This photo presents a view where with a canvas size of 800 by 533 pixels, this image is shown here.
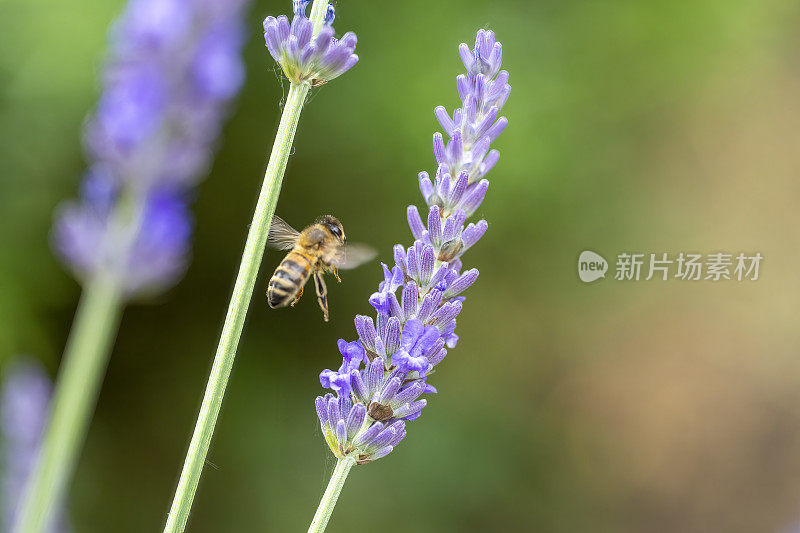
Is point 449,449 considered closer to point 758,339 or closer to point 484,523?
point 484,523

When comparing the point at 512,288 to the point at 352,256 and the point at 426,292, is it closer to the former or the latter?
the point at 352,256

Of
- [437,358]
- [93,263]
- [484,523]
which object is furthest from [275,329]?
[437,358]

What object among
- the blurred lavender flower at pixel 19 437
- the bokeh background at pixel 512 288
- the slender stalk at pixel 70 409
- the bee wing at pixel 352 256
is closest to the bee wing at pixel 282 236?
the bee wing at pixel 352 256

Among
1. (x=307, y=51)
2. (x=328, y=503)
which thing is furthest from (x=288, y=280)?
(x=328, y=503)

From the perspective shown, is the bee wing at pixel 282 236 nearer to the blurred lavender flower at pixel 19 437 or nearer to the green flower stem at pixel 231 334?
the blurred lavender flower at pixel 19 437

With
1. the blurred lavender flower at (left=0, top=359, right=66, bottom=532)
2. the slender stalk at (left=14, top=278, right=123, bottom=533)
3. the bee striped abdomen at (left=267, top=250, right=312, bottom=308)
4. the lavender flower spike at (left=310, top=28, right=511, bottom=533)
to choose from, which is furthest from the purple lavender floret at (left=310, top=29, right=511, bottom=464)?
the blurred lavender flower at (left=0, top=359, right=66, bottom=532)

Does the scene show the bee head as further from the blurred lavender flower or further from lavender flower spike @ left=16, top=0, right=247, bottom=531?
the blurred lavender flower
